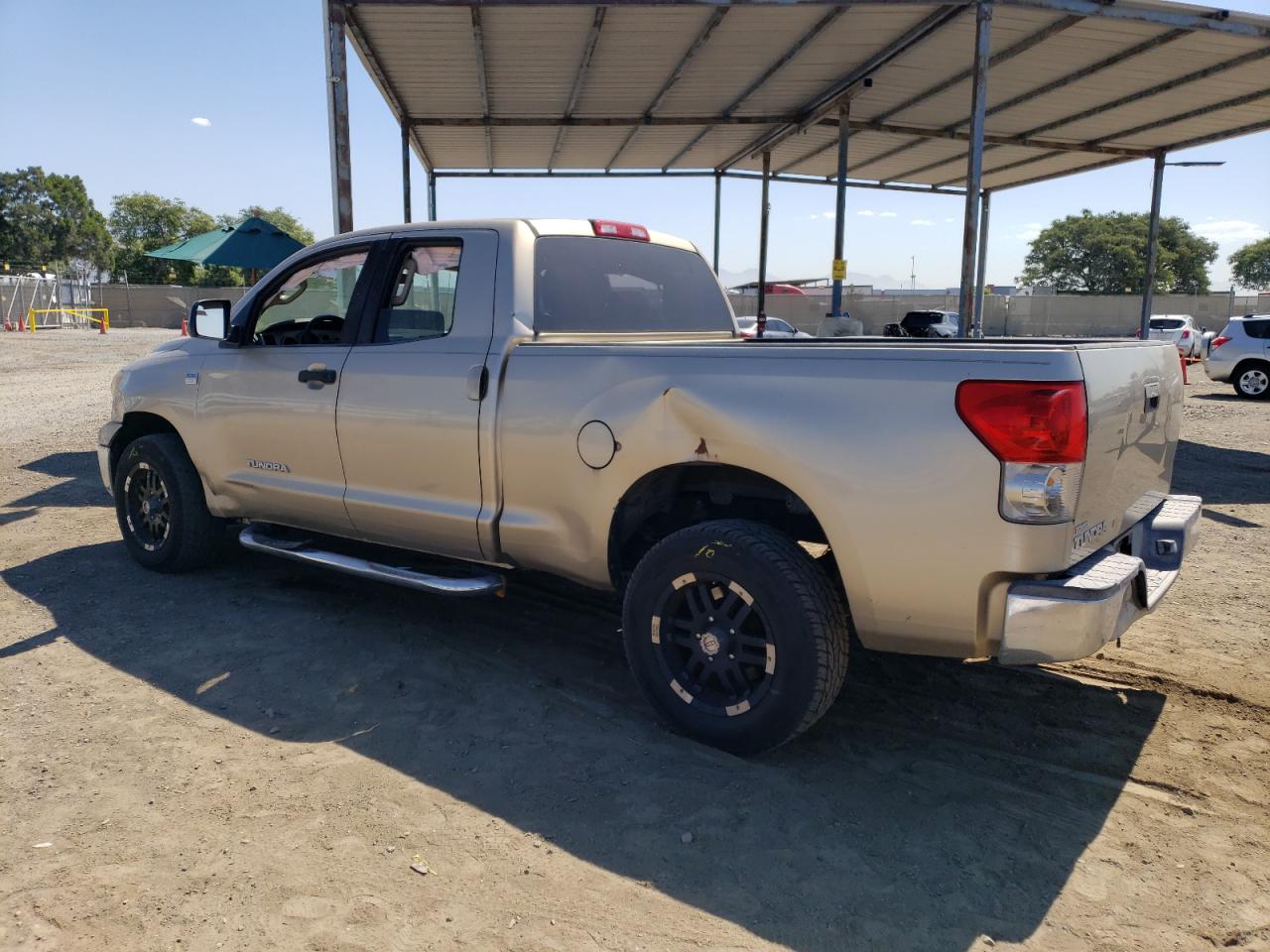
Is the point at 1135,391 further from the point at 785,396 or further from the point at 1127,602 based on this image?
the point at 785,396

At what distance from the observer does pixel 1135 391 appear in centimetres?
303

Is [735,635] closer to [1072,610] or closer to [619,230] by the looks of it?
[1072,610]

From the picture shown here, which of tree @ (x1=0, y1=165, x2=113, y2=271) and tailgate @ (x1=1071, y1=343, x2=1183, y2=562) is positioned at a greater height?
tree @ (x1=0, y1=165, x2=113, y2=271)

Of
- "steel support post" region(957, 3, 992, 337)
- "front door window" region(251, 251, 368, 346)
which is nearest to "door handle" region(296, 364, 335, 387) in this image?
"front door window" region(251, 251, 368, 346)

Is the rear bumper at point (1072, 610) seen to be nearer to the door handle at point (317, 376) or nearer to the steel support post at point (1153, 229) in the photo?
the door handle at point (317, 376)

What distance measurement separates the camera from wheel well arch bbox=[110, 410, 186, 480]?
5.33 m

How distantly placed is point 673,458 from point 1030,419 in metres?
1.21

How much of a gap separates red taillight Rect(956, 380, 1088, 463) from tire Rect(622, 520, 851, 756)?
76 cm

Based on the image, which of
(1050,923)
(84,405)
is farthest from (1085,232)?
(1050,923)

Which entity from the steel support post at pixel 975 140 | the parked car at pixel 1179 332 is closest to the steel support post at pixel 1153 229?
→ the steel support post at pixel 975 140

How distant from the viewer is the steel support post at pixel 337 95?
351 inches

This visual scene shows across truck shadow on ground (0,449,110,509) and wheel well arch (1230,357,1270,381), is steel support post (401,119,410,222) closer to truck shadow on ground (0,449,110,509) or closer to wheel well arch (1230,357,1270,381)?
truck shadow on ground (0,449,110,509)

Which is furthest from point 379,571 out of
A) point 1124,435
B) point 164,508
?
point 1124,435

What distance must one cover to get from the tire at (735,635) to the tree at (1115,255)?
241 ft
